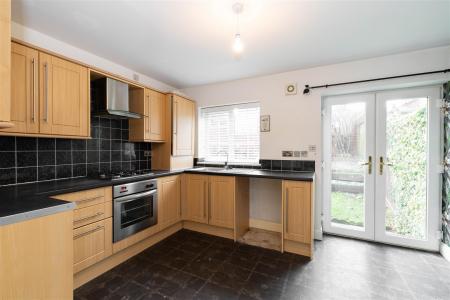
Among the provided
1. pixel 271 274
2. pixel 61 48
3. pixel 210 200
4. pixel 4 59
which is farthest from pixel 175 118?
pixel 271 274

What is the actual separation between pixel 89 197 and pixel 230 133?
2.23 meters

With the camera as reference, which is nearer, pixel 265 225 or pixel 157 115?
pixel 157 115

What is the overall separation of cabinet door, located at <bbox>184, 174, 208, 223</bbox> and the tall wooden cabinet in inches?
57.9

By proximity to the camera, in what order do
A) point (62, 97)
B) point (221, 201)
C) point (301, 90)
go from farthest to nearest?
point (301, 90) < point (221, 201) < point (62, 97)

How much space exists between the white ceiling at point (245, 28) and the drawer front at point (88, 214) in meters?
1.70

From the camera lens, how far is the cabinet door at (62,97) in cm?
175

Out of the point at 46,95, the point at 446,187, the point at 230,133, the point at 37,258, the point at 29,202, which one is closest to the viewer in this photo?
the point at 37,258

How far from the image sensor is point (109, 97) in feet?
7.35

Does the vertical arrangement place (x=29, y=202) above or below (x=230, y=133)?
below

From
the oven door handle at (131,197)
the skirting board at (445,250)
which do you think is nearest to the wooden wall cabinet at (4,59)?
the oven door handle at (131,197)

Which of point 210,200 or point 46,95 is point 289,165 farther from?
point 46,95

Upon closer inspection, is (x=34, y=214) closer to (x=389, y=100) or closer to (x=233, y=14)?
(x=233, y=14)

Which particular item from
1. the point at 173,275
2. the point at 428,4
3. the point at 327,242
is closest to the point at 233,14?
the point at 428,4

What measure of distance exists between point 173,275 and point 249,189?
1644mm
